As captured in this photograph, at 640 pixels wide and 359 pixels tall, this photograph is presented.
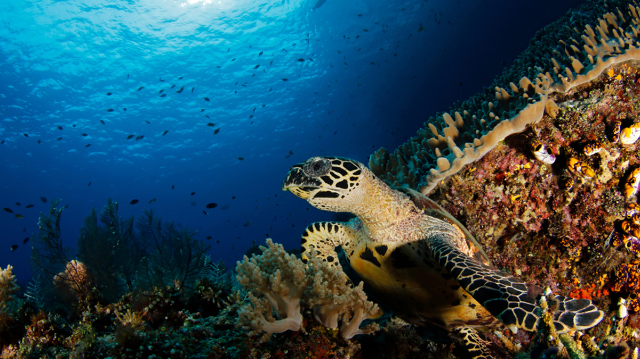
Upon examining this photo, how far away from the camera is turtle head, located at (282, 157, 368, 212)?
2287mm

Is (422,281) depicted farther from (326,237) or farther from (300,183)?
(300,183)

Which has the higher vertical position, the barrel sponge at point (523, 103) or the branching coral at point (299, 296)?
the barrel sponge at point (523, 103)

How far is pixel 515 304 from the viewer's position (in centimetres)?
142

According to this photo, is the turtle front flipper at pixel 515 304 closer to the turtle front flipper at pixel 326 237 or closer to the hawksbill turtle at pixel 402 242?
the hawksbill turtle at pixel 402 242

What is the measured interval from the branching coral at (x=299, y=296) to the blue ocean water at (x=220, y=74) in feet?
35.3

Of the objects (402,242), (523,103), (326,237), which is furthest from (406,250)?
(523,103)

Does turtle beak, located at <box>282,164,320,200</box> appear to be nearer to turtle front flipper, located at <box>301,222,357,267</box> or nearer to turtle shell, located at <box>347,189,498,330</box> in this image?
turtle front flipper, located at <box>301,222,357,267</box>

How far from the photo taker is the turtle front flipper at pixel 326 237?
2.91 metres

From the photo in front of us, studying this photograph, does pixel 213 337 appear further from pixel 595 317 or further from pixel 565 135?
pixel 565 135

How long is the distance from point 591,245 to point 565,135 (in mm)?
→ 1094

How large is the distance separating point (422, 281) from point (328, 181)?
4.25 ft

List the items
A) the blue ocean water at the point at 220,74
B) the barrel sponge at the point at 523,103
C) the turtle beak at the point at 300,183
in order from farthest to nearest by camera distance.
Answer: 1. the blue ocean water at the point at 220,74
2. the barrel sponge at the point at 523,103
3. the turtle beak at the point at 300,183

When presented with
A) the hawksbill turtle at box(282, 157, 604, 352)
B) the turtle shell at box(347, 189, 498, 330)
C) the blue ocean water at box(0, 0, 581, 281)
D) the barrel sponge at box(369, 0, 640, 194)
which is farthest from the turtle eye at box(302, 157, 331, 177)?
the blue ocean water at box(0, 0, 581, 281)

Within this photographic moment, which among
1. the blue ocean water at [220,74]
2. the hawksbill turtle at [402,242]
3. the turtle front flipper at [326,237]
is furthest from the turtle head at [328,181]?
the blue ocean water at [220,74]
